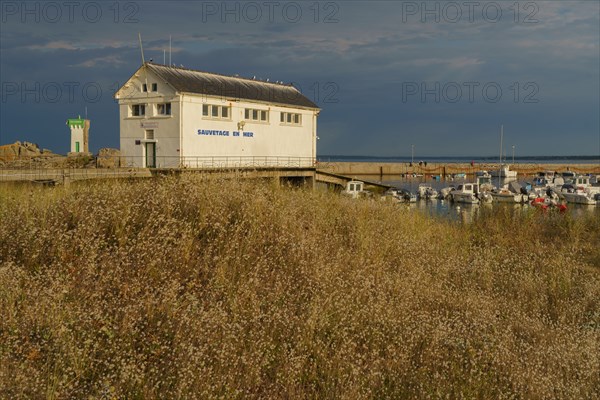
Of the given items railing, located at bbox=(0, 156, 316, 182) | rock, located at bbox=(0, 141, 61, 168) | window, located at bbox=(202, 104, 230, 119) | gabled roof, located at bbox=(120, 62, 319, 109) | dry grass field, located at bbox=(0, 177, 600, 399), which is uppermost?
gabled roof, located at bbox=(120, 62, 319, 109)

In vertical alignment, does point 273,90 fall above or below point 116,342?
above

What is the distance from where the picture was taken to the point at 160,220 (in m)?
9.01

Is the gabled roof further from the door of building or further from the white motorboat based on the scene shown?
the white motorboat

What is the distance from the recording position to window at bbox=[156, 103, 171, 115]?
30711mm

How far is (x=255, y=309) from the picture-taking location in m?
7.09

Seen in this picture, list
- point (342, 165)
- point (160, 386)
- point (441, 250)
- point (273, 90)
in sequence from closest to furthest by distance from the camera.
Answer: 1. point (160, 386)
2. point (441, 250)
3. point (273, 90)
4. point (342, 165)

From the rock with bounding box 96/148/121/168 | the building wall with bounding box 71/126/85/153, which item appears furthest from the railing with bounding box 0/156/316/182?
the building wall with bounding box 71/126/85/153

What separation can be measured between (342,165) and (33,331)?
84.4 m

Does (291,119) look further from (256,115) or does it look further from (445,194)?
(445,194)

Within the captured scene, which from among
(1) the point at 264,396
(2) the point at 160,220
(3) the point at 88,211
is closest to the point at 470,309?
(1) the point at 264,396

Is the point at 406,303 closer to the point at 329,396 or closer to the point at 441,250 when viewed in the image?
the point at 329,396

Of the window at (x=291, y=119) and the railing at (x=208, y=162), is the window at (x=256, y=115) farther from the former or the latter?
the railing at (x=208, y=162)

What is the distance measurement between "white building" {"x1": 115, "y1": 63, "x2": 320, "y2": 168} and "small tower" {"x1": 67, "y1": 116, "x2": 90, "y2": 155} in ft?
37.1

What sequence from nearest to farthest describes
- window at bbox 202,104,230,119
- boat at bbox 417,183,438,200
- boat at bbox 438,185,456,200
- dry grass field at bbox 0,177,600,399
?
dry grass field at bbox 0,177,600,399
window at bbox 202,104,230,119
boat at bbox 417,183,438,200
boat at bbox 438,185,456,200
